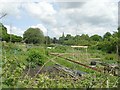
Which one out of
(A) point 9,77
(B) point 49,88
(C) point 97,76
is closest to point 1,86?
(A) point 9,77

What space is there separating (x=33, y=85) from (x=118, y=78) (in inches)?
24.5

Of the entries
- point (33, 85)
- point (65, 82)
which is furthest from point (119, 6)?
point (33, 85)

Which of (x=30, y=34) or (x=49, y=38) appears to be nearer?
(x=30, y=34)

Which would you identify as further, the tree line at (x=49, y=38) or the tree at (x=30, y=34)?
the tree at (x=30, y=34)

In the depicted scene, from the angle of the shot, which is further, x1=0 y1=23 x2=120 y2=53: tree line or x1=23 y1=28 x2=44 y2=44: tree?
x1=23 y1=28 x2=44 y2=44: tree

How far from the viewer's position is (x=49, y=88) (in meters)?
1.67

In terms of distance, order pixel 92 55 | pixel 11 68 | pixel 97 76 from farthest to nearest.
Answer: pixel 92 55
pixel 11 68
pixel 97 76

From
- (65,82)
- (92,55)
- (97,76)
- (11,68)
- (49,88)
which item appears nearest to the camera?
(49,88)

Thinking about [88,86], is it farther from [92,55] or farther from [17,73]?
[92,55]

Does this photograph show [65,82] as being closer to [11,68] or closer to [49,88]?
[49,88]

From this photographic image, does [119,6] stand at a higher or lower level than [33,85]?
higher

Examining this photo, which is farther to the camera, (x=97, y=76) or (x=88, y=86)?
(x=97, y=76)

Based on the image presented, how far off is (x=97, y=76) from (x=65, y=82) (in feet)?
0.95

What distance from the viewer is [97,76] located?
193cm
